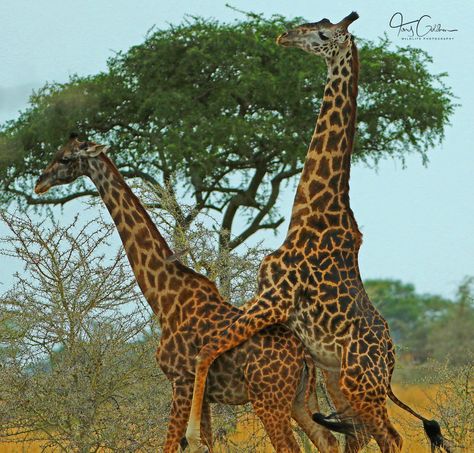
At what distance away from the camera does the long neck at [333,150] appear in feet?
22.7

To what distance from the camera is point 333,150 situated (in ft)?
23.1

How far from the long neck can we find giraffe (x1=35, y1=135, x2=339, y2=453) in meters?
0.80

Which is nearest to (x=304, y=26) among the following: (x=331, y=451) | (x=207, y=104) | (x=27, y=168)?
(x=331, y=451)

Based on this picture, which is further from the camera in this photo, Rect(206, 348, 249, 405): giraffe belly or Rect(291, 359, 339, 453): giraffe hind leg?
Rect(291, 359, 339, 453): giraffe hind leg

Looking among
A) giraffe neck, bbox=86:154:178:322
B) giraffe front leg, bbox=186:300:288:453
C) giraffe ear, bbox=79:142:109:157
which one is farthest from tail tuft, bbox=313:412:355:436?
giraffe ear, bbox=79:142:109:157

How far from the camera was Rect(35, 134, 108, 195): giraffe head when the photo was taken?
7.23 m

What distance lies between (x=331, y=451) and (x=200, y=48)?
14.4 meters

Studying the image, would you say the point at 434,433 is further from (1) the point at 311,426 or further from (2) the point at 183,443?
(2) the point at 183,443

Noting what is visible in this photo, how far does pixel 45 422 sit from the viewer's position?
875 centimetres

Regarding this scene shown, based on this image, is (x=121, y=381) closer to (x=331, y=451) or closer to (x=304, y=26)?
(x=331, y=451)

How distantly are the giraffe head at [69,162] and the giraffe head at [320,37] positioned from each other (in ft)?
4.84

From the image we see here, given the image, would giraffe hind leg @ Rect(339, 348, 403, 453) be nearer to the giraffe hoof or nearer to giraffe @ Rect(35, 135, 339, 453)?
giraffe @ Rect(35, 135, 339, 453)

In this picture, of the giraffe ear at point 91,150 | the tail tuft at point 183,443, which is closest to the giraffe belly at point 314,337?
the tail tuft at point 183,443

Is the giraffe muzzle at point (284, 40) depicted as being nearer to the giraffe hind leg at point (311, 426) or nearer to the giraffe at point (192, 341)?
the giraffe at point (192, 341)
